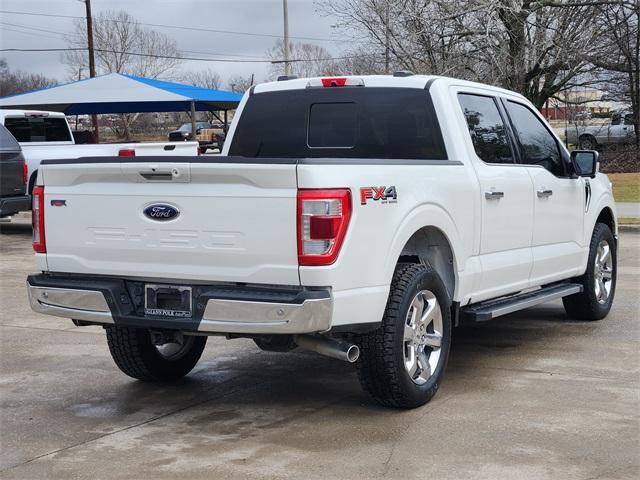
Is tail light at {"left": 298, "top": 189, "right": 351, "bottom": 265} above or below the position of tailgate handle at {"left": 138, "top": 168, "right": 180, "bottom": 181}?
below

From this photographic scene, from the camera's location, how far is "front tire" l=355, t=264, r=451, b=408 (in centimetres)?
544

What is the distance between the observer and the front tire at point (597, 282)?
8336 mm

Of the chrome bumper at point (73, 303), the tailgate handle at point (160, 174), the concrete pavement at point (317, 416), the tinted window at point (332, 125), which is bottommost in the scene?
the concrete pavement at point (317, 416)

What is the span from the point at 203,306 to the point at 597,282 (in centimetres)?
447

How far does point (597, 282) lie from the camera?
27.9 ft

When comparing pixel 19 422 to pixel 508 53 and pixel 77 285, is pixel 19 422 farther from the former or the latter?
pixel 508 53

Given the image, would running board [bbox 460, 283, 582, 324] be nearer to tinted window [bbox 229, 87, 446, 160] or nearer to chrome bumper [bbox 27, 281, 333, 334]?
tinted window [bbox 229, 87, 446, 160]

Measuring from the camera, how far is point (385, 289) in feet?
17.7

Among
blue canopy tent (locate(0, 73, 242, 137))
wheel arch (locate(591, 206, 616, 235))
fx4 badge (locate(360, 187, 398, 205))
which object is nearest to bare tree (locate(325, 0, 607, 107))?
blue canopy tent (locate(0, 73, 242, 137))

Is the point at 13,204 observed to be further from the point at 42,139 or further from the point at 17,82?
the point at 17,82

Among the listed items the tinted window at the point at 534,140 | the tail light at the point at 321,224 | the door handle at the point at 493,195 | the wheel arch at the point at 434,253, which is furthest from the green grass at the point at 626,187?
the tail light at the point at 321,224

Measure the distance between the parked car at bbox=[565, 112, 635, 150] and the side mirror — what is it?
27.6m

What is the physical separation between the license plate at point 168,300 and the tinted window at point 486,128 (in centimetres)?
241

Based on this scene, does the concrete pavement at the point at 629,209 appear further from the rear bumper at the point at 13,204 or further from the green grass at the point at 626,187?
the rear bumper at the point at 13,204
